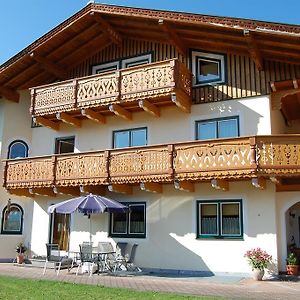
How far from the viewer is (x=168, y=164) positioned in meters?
15.3

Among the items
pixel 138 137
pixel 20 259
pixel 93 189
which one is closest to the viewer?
pixel 93 189

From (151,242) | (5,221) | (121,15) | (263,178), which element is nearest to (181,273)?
(151,242)

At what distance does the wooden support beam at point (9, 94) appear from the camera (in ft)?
66.7

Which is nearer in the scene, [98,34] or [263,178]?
[263,178]

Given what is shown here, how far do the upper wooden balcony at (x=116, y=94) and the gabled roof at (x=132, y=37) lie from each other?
4.79ft

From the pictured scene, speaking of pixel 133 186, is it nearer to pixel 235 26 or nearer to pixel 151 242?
pixel 151 242

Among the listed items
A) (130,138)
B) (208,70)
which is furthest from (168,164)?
(208,70)

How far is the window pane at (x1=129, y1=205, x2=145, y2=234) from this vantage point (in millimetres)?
17394

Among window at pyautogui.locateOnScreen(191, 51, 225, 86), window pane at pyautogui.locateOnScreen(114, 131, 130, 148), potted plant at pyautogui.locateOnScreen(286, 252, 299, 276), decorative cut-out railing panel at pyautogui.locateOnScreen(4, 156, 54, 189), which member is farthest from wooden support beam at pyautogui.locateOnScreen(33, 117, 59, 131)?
potted plant at pyautogui.locateOnScreen(286, 252, 299, 276)

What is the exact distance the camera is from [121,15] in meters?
17.5

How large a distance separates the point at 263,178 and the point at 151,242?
511 centimetres

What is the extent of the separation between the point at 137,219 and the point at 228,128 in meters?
5.18

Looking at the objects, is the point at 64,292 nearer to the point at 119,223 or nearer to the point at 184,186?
the point at 184,186

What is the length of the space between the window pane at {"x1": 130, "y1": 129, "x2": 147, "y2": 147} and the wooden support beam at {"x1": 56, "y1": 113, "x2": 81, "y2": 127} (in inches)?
109
